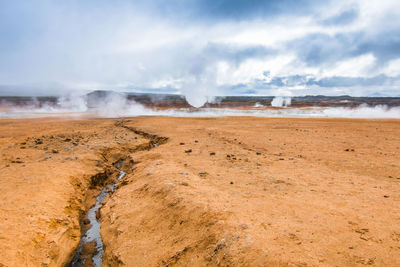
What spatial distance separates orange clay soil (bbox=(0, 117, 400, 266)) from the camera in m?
3.95

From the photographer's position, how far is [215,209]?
5156 millimetres

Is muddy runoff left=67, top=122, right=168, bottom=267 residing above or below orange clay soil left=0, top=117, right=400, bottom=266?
below

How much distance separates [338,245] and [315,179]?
3.81m

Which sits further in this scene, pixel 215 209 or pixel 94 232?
pixel 94 232

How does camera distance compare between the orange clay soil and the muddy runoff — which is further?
the muddy runoff

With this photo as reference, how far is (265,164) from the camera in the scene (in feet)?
30.1

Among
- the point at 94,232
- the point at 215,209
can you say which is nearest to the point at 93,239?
the point at 94,232

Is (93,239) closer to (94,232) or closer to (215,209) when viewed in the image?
(94,232)

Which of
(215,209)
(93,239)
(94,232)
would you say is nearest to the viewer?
(215,209)

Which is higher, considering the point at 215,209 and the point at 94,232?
the point at 215,209

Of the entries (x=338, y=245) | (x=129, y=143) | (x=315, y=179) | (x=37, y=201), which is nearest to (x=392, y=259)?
(x=338, y=245)

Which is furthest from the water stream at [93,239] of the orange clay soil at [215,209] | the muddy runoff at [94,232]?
the orange clay soil at [215,209]

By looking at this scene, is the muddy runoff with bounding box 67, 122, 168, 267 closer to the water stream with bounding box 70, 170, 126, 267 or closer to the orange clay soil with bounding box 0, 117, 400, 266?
the water stream with bounding box 70, 170, 126, 267

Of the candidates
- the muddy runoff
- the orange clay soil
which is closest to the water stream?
the muddy runoff
